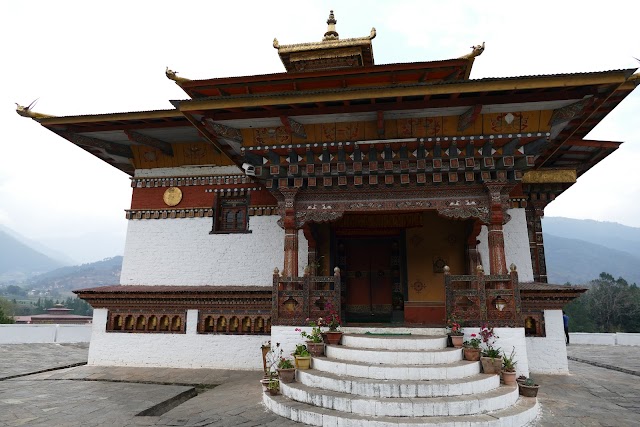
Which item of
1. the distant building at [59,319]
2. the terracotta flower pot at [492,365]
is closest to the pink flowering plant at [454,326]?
the terracotta flower pot at [492,365]

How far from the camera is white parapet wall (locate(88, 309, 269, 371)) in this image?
9344 millimetres

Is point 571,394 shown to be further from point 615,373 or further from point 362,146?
point 362,146

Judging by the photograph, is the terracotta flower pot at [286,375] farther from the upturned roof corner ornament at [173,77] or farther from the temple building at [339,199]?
the upturned roof corner ornament at [173,77]

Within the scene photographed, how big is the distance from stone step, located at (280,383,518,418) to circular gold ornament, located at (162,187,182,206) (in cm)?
717

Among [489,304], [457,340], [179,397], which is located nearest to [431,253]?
[489,304]

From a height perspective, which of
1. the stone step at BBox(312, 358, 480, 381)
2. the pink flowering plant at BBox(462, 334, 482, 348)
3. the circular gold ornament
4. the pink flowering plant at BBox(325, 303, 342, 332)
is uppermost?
the circular gold ornament

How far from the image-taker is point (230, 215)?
432 inches

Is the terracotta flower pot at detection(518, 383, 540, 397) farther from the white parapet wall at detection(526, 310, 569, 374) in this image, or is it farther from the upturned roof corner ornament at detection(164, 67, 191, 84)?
the upturned roof corner ornament at detection(164, 67, 191, 84)

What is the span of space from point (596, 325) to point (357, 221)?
38733 mm

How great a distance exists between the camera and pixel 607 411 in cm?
586

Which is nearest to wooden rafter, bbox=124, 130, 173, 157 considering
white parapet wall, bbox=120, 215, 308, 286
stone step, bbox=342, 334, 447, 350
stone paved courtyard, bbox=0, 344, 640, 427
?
white parapet wall, bbox=120, 215, 308, 286

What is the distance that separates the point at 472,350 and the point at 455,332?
0.50 meters

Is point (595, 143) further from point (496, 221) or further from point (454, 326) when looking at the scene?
point (454, 326)

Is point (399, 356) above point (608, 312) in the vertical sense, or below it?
below
